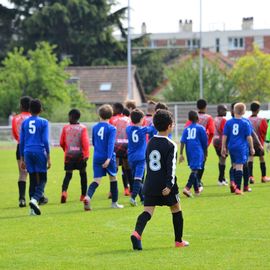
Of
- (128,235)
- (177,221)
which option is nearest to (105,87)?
(128,235)

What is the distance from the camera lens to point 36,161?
55.2ft

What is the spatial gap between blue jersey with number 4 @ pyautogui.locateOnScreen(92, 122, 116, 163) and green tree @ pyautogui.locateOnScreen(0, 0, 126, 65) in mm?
59498

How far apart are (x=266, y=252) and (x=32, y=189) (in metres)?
6.69

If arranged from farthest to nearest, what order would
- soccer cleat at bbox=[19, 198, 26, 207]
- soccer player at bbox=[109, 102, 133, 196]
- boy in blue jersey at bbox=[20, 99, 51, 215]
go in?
soccer player at bbox=[109, 102, 133, 196], soccer cleat at bbox=[19, 198, 26, 207], boy in blue jersey at bbox=[20, 99, 51, 215]

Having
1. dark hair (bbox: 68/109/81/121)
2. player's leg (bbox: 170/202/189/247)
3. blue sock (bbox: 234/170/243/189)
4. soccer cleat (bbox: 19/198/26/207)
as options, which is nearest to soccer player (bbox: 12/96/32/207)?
soccer cleat (bbox: 19/198/26/207)

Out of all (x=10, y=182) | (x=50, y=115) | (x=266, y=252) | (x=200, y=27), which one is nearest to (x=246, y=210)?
(x=266, y=252)

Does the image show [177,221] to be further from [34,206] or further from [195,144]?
[195,144]

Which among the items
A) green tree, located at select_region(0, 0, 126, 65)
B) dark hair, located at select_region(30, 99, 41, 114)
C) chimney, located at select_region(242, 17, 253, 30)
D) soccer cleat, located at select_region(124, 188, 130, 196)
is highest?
chimney, located at select_region(242, 17, 253, 30)

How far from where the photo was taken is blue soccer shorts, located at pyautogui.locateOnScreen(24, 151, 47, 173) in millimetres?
16797

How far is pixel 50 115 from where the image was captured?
56281 millimetres

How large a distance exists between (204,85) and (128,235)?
190ft

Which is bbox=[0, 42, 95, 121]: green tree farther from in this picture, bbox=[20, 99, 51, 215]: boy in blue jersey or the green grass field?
bbox=[20, 99, 51, 215]: boy in blue jersey

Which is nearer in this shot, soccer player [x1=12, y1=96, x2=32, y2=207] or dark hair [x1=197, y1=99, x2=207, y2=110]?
soccer player [x1=12, y1=96, x2=32, y2=207]

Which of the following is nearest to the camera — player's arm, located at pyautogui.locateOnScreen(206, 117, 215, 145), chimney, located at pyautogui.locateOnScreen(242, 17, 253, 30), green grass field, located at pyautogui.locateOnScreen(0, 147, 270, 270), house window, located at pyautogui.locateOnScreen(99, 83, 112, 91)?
green grass field, located at pyautogui.locateOnScreen(0, 147, 270, 270)
